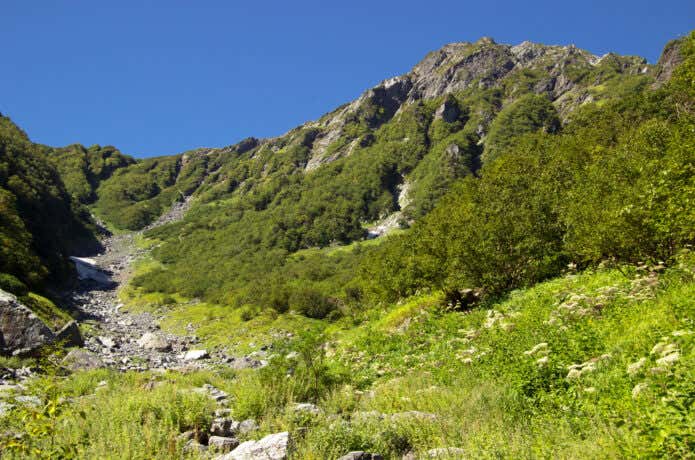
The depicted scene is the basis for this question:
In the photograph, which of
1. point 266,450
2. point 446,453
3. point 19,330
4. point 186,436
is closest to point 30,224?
point 19,330

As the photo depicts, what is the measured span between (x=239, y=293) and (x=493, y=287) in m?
56.0

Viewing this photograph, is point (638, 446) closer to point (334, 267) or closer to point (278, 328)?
point (278, 328)

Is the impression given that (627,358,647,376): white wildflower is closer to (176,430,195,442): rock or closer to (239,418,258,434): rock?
(239,418,258,434): rock

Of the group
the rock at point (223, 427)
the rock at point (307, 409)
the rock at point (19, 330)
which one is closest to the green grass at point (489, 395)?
the rock at point (307, 409)

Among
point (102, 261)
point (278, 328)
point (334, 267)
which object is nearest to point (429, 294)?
point (278, 328)

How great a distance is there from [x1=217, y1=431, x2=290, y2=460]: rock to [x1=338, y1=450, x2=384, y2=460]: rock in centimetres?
91

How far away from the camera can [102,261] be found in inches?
4916

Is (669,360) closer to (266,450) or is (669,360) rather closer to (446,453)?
(446,453)

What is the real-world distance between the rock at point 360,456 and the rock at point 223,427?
2.90 meters

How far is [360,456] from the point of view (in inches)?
257

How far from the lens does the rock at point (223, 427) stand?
8188mm

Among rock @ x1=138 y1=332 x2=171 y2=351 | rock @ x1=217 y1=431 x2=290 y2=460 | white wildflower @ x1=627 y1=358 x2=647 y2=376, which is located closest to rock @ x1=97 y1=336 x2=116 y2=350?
rock @ x1=138 y1=332 x2=171 y2=351

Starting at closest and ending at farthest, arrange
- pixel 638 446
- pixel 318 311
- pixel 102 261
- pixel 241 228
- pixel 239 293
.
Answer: pixel 638 446
pixel 318 311
pixel 239 293
pixel 102 261
pixel 241 228

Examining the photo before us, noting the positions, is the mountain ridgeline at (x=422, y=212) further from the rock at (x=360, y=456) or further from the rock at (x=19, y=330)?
the rock at (x=19, y=330)
